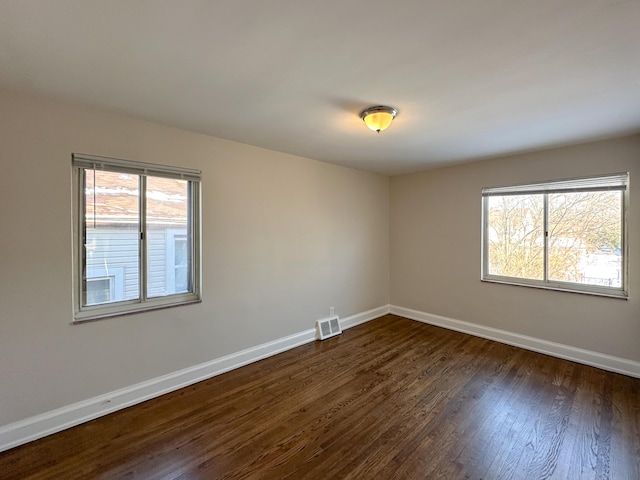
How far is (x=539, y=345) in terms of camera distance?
354 cm

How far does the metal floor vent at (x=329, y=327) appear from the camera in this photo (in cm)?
398

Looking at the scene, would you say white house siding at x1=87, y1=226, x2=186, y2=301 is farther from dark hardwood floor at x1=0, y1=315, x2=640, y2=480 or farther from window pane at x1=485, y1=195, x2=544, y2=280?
window pane at x1=485, y1=195, x2=544, y2=280

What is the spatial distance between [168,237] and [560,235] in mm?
4399

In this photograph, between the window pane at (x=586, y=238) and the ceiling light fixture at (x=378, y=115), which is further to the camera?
the window pane at (x=586, y=238)

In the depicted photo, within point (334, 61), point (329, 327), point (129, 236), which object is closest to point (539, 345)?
point (329, 327)

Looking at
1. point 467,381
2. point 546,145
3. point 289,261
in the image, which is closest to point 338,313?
point 289,261

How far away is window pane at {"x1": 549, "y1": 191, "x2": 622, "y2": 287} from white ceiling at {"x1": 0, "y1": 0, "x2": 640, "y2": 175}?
0.89m

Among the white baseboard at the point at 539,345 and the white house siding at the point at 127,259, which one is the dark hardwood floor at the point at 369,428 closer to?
Answer: the white baseboard at the point at 539,345

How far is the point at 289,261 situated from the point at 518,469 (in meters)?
2.74

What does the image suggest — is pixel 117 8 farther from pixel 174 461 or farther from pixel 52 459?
pixel 52 459

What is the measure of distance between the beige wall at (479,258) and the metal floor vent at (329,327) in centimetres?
143

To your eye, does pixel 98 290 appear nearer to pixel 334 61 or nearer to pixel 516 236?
pixel 334 61

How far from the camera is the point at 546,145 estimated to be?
10.8 feet

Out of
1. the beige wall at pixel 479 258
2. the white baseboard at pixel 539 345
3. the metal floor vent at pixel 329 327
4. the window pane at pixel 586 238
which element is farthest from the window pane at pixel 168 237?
the window pane at pixel 586 238
